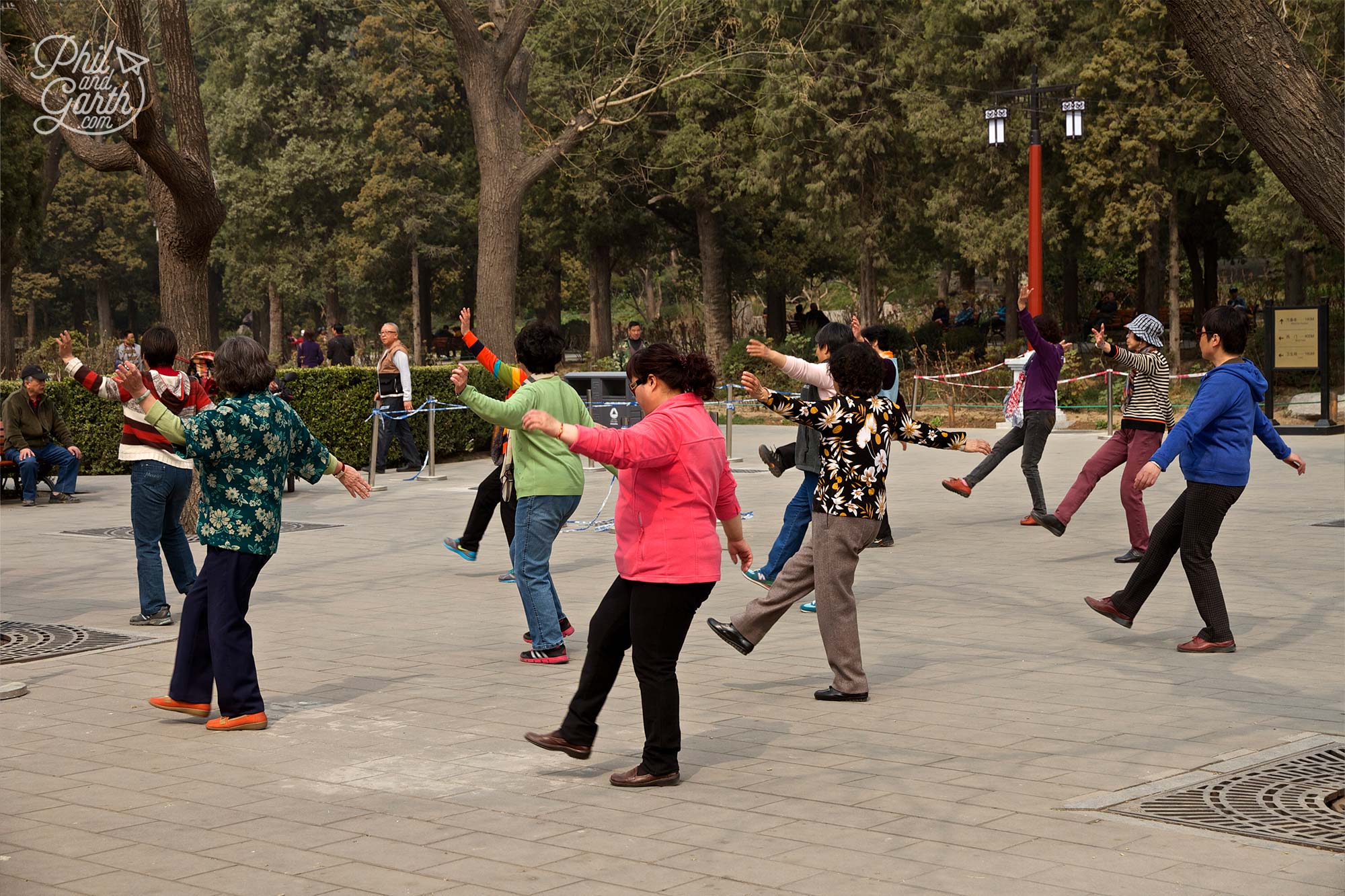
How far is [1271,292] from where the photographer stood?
41375 millimetres

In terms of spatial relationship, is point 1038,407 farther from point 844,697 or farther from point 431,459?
point 431,459

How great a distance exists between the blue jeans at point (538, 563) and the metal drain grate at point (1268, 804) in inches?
132

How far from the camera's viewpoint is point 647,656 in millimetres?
5562

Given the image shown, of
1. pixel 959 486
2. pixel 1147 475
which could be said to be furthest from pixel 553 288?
pixel 1147 475

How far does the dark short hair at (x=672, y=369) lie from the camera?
18.7 ft

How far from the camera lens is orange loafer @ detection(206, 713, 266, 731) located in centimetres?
648

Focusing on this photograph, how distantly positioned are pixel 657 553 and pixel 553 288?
155ft

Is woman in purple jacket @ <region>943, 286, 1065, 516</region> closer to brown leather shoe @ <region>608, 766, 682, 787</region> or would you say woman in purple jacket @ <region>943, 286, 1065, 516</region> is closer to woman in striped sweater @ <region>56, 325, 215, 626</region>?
woman in striped sweater @ <region>56, 325, 215, 626</region>

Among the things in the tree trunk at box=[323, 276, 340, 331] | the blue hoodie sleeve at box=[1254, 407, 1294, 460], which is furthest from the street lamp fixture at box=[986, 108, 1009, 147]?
the tree trunk at box=[323, 276, 340, 331]

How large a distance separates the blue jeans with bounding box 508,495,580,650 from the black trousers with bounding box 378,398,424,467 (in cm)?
1160

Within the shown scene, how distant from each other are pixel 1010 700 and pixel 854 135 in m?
32.0

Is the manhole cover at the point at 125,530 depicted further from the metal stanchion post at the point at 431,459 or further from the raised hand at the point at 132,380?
the raised hand at the point at 132,380

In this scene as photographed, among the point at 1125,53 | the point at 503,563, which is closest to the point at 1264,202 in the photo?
the point at 1125,53

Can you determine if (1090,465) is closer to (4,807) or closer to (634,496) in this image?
(634,496)
